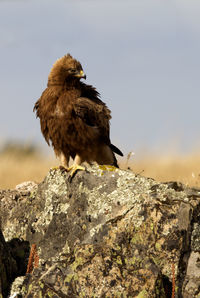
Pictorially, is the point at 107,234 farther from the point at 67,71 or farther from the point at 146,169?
the point at 146,169

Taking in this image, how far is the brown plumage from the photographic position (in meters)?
6.93

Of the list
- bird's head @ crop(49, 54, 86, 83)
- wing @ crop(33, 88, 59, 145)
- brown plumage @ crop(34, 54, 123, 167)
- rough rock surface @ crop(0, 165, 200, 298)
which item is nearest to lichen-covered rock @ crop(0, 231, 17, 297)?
rough rock surface @ crop(0, 165, 200, 298)

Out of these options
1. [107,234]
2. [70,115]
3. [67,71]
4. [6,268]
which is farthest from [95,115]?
[6,268]

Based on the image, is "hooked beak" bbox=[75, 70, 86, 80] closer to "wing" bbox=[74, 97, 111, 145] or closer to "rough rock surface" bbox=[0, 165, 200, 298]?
"wing" bbox=[74, 97, 111, 145]

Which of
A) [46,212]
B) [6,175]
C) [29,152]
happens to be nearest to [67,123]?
[46,212]

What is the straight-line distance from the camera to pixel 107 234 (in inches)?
189

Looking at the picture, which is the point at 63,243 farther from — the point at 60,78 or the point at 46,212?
the point at 60,78

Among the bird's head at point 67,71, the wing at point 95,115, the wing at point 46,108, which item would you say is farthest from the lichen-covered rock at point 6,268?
the bird's head at point 67,71

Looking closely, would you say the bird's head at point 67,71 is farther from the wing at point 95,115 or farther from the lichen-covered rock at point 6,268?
the lichen-covered rock at point 6,268

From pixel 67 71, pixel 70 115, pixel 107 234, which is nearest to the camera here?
pixel 107 234

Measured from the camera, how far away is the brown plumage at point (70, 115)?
6934 mm

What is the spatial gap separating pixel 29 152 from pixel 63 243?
12528 mm

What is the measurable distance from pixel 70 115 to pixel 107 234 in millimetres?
2480

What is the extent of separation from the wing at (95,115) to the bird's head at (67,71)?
0.33 m
